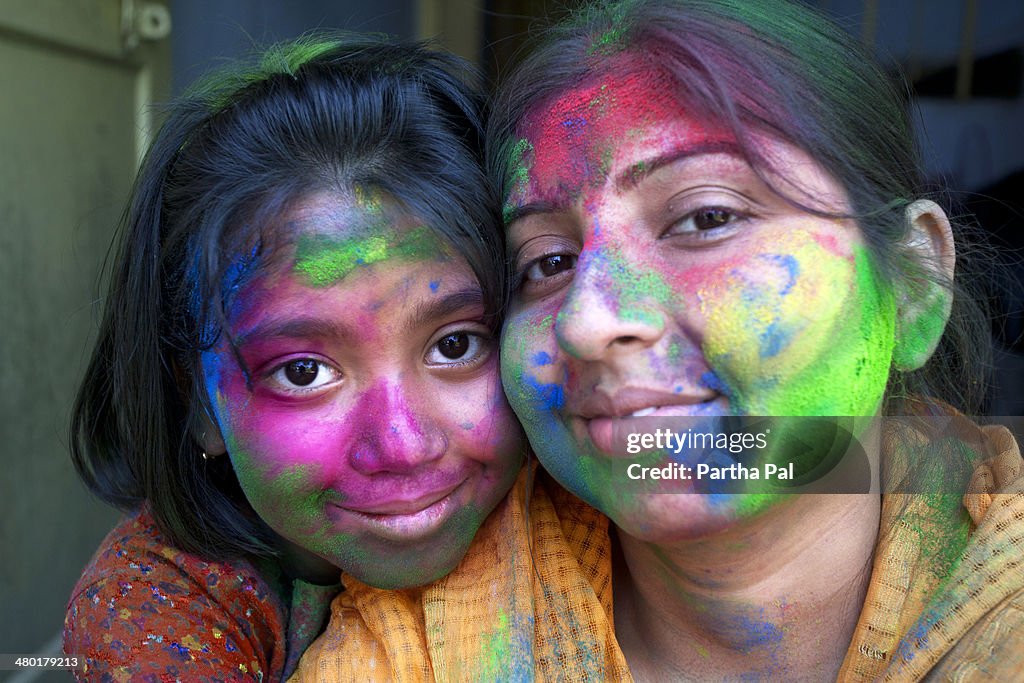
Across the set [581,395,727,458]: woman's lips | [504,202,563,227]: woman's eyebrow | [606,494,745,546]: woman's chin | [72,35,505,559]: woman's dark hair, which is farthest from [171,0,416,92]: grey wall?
[606,494,745,546]: woman's chin

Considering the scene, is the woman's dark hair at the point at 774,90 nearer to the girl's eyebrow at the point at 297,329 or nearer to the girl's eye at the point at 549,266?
the girl's eye at the point at 549,266

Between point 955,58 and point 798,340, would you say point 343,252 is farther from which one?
point 955,58

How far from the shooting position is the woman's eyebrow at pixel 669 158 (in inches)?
46.3

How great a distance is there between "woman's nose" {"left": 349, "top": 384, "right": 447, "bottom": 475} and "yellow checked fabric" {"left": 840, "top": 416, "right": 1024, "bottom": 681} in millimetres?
626

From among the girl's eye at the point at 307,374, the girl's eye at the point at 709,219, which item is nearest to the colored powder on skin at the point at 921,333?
the girl's eye at the point at 709,219

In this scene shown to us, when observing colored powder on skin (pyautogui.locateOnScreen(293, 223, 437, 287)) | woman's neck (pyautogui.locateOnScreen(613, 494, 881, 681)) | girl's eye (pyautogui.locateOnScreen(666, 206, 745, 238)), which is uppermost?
girl's eye (pyautogui.locateOnScreen(666, 206, 745, 238))

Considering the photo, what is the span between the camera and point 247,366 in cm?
140

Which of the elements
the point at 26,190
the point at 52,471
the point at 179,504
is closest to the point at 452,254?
the point at 179,504

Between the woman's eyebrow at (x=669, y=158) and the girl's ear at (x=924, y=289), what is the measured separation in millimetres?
309

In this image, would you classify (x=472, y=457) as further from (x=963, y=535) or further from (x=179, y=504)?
(x=963, y=535)

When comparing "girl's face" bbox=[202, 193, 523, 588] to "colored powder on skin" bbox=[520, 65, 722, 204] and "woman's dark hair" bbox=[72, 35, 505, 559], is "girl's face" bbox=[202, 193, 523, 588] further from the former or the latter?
"colored powder on skin" bbox=[520, 65, 722, 204]

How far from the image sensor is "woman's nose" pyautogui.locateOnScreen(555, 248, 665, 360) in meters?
1.14

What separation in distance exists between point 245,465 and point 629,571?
0.61m

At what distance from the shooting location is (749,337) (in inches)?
44.2
